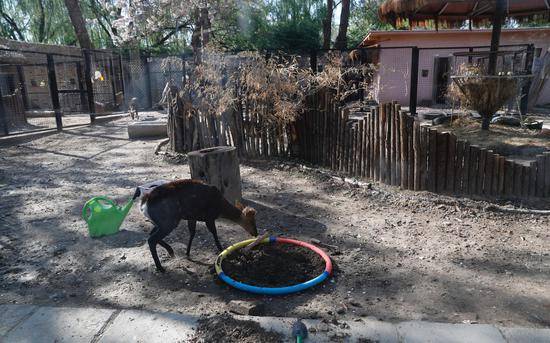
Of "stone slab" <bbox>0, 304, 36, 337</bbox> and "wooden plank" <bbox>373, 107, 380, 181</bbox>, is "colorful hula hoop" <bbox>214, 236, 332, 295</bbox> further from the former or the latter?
"wooden plank" <bbox>373, 107, 380, 181</bbox>

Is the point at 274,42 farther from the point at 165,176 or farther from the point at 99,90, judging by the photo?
the point at 165,176

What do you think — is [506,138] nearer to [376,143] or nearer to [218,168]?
[376,143]

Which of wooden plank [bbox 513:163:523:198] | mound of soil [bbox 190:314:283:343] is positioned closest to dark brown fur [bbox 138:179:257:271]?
mound of soil [bbox 190:314:283:343]

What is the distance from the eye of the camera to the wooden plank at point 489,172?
4.95 m

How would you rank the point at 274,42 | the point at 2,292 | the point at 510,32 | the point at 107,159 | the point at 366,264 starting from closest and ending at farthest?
1. the point at 2,292
2. the point at 366,264
3. the point at 107,159
4. the point at 510,32
5. the point at 274,42

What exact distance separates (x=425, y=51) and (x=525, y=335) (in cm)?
1768

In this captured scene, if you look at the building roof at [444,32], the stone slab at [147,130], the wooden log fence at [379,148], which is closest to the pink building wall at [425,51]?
the building roof at [444,32]

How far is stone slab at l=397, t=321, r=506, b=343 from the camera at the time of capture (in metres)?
2.58

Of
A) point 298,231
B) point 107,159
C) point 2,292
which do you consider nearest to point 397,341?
point 298,231

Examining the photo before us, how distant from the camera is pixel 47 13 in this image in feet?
105

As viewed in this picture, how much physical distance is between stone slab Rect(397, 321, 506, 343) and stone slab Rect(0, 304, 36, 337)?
2.71m

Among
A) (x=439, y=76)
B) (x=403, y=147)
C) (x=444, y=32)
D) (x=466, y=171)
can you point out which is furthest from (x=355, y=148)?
(x=444, y=32)

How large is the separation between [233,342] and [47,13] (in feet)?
121

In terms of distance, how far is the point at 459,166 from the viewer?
5121 mm
